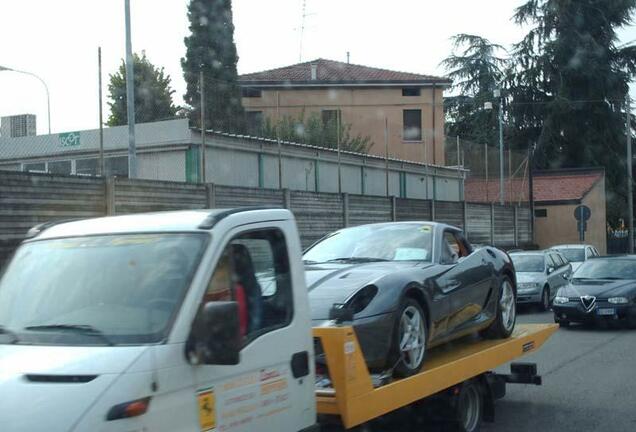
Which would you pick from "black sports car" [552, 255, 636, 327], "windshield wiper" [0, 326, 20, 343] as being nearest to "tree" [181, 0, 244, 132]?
"black sports car" [552, 255, 636, 327]

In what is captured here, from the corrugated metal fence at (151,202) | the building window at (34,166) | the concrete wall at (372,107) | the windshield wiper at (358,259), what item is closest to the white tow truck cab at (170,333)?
the windshield wiper at (358,259)

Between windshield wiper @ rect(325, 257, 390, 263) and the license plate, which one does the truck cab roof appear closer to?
windshield wiper @ rect(325, 257, 390, 263)

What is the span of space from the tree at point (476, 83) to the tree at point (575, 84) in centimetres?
220

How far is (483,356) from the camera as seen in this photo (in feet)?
24.6

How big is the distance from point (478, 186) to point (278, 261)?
123ft

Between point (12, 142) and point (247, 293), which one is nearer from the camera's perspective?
point (247, 293)

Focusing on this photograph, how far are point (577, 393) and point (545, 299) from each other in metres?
11.3

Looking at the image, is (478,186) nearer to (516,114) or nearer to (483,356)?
(516,114)

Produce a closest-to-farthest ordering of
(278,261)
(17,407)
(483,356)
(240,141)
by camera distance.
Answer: (17,407) < (278,261) < (483,356) < (240,141)

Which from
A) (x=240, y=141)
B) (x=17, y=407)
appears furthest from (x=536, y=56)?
(x=17, y=407)

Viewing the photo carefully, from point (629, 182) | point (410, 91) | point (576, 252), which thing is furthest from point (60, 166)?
point (629, 182)

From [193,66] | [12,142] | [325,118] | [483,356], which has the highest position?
[193,66]

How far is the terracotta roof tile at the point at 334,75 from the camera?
48625mm

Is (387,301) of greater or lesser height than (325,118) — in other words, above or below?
below
